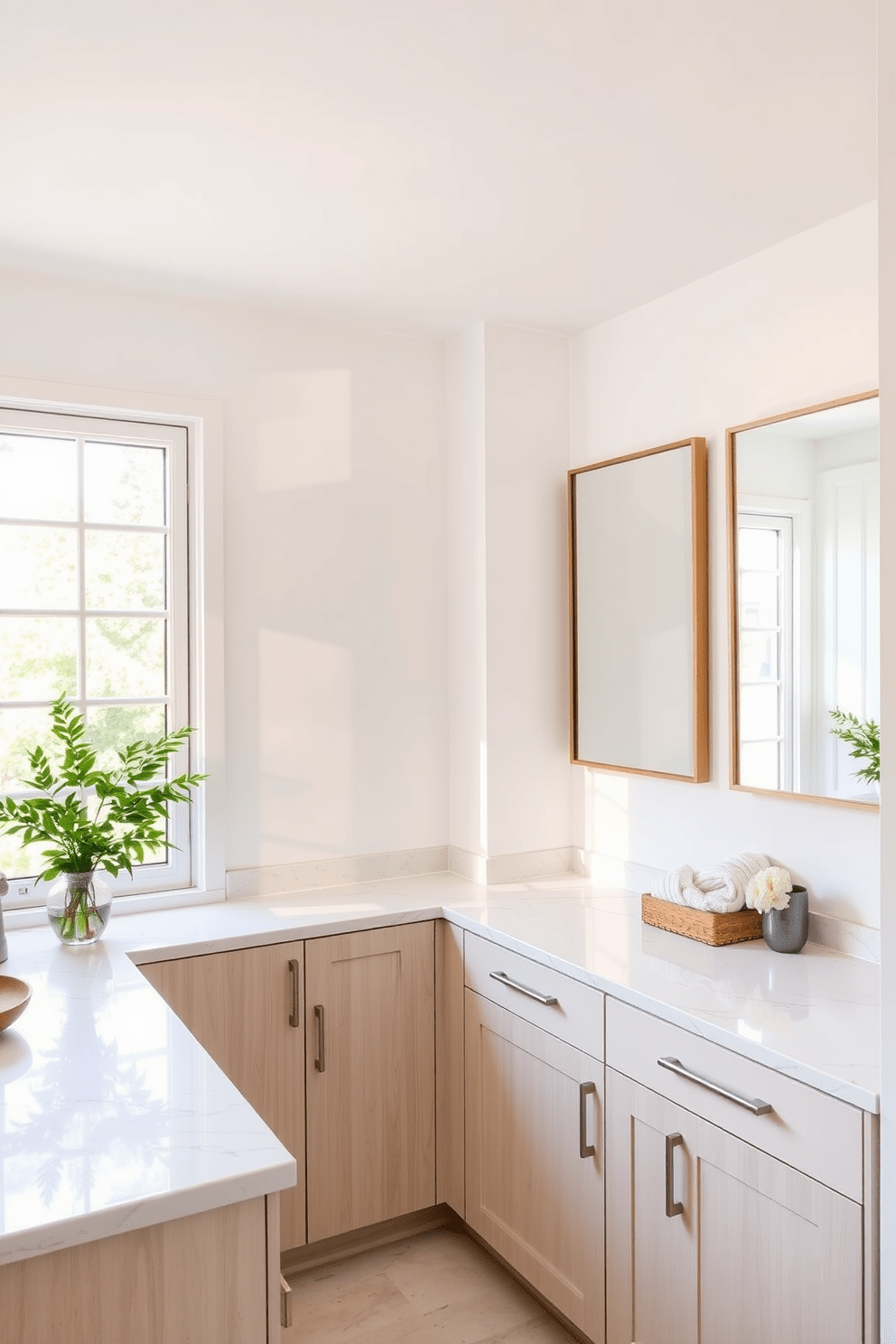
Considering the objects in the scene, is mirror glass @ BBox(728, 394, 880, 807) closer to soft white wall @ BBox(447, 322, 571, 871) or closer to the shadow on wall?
soft white wall @ BBox(447, 322, 571, 871)

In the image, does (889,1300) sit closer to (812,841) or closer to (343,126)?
(812,841)

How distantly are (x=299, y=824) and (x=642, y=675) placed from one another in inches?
41.4

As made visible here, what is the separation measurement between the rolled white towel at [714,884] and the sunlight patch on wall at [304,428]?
1466 mm

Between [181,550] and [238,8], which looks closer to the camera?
[238,8]

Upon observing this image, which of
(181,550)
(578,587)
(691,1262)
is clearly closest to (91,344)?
(181,550)

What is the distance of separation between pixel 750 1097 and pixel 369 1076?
1.11 m

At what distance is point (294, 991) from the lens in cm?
239

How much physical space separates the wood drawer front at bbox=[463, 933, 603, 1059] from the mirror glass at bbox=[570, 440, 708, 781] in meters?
0.66

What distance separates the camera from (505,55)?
161cm

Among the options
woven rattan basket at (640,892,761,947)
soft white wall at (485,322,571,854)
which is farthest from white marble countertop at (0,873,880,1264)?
soft white wall at (485,322,571,854)

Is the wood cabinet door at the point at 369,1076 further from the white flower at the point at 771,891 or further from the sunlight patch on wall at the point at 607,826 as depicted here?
the white flower at the point at 771,891

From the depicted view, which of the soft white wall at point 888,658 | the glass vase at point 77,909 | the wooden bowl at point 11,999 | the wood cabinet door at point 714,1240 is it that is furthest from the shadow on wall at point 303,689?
the soft white wall at point 888,658

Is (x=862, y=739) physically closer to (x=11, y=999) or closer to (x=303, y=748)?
(x=303, y=748)

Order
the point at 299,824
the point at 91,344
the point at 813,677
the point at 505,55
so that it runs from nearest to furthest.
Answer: the point at 505,55, the point at 813,677, the point at 91,344, the point at 299,824
